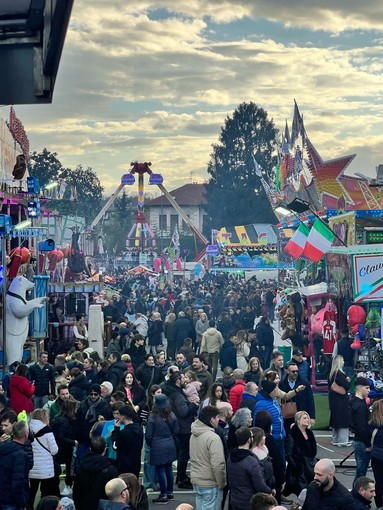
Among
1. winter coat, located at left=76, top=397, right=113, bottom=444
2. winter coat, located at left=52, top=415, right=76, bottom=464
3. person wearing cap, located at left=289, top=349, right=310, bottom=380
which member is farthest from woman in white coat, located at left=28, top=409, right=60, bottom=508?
person wearing cap, located at left=289, top=349, right=310, bottom=380

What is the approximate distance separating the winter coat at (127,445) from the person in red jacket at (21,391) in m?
3.78

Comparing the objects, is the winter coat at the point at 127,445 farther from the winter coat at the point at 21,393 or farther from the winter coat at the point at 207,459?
the winter coat at the point at 21,393

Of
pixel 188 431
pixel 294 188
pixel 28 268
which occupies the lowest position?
pixel 188 431

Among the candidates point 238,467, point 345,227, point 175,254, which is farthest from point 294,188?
point 175,254

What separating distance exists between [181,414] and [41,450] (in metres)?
2.37

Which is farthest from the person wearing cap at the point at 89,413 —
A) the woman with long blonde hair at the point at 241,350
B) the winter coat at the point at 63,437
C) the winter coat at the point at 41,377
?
the woman with long blonde hair at the point at 241,350

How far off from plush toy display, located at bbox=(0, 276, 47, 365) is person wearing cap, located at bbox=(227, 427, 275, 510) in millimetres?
10562

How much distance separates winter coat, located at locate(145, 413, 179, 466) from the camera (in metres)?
11.2

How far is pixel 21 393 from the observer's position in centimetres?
Result: 1357

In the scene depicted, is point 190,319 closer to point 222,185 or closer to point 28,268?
point 28,268

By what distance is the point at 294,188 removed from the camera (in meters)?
34.2

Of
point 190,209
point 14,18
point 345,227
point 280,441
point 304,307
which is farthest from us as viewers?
point 190,209

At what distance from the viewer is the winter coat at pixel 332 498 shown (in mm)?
7469

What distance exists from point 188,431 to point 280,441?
1718 millimetres
